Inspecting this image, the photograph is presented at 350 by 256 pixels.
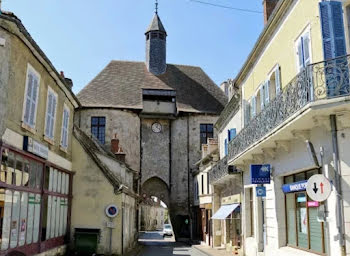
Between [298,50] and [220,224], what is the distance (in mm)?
17719

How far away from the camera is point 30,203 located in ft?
42.8

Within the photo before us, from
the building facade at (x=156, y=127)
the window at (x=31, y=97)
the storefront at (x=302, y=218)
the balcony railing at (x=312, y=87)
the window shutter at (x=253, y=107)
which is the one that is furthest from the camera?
the building facade at (x=156, y=127)

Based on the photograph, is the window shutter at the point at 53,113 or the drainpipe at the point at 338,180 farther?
the window shutter at the point at 53,113

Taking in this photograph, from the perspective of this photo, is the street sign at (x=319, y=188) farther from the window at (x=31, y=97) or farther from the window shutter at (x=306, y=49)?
the window at (x=31, y=97)

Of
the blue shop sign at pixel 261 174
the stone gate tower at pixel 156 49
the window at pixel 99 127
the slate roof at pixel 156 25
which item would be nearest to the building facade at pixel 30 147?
the blue shop sign at pixel 261 174

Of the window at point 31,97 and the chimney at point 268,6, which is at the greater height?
the chimney at point 268,6

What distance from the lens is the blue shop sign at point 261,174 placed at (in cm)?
1366

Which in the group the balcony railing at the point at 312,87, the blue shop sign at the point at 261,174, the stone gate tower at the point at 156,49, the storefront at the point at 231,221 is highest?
the stone gate tower at the point at 156,49

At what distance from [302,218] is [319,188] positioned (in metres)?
3.62

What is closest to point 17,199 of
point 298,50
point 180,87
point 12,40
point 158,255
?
point 12,40

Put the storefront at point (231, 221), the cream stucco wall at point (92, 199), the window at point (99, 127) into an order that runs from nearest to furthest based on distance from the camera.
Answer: the cream stucco wall at point (92, 199) < the storefront at point (231, 221) < the window at point (99, 127)

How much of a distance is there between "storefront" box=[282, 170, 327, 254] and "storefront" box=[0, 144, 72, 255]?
313 inches

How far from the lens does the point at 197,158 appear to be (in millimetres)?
37062

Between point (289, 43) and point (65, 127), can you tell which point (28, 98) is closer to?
point (65, 127)
